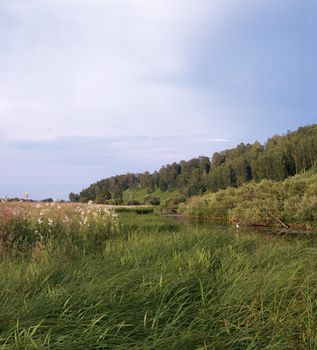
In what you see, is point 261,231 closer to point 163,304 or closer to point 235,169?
point 163,304

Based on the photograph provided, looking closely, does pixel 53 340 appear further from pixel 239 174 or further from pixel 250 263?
pixel 239 174

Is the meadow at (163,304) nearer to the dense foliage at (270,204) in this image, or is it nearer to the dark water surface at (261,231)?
the dark water surface at (261,231)

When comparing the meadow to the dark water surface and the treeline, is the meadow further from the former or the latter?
the treeline

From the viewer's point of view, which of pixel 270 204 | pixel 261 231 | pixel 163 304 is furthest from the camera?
pixel 270 204

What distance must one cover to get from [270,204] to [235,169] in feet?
223

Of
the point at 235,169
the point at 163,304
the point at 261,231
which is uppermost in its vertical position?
Result: the point at 235,169

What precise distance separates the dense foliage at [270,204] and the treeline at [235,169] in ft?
90.5

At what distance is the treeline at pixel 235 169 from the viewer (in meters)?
89.6

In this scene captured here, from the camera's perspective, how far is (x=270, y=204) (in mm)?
38125

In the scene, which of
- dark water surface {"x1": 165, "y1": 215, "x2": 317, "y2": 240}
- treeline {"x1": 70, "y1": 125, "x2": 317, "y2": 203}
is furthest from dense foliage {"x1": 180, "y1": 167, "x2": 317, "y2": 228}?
treeline {"x1": 70, "y1": 125, "x2": 317, "y2": 203}

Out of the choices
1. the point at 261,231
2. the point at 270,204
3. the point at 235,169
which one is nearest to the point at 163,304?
the point at 261,231

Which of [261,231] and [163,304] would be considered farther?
[261,231]

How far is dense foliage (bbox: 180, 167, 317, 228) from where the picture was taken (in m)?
33.8

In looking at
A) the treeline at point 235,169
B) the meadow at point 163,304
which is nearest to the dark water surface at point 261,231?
the meadow at point 163,304
